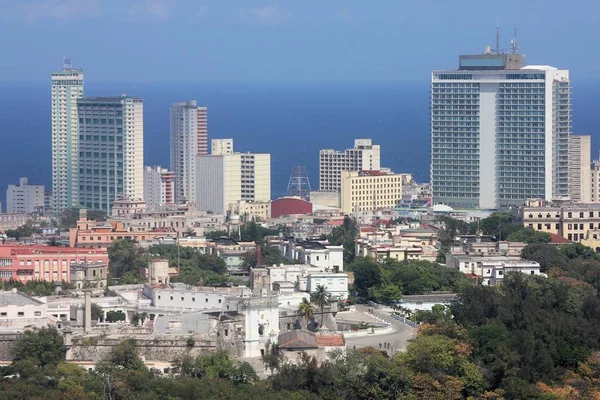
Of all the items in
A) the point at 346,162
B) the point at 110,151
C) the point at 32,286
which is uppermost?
the point at 110,151

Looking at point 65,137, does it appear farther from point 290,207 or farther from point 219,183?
point 290,207

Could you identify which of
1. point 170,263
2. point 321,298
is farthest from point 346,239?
point 321,298

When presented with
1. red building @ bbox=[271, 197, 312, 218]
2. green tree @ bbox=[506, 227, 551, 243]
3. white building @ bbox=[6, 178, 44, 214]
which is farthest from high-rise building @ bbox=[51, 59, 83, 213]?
green tree @ bbox=[506, 227, 551, 243]

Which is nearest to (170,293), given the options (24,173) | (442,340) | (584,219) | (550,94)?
(442,340)

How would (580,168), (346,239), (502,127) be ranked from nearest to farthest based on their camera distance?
(346,239)
(502,127)
(580,168)

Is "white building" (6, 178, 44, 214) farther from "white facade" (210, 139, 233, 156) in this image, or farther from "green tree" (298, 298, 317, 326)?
"green tree" (298, 298, 317, 326)

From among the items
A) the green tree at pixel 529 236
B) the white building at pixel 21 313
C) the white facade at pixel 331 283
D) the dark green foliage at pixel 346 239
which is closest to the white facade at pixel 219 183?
the dark green foliage at pixel 346 239
